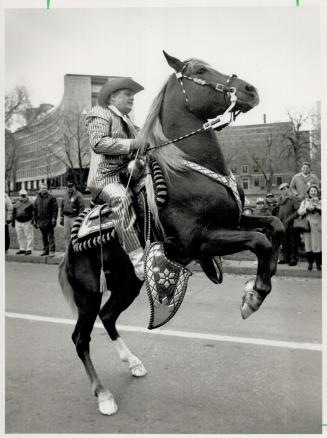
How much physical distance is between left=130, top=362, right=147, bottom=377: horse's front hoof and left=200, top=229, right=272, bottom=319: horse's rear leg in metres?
1.46

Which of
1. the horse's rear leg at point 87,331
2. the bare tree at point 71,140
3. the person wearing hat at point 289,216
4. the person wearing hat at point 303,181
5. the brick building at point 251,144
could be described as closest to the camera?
the horse's rear leg at point 87,331

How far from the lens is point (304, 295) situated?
262 inches

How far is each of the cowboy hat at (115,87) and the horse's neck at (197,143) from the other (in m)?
0.41

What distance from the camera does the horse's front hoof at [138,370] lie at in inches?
149

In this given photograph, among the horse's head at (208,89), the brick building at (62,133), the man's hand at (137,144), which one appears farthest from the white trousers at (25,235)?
the horse's head at (208,89)

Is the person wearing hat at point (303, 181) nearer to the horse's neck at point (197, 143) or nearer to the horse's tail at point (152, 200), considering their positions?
the horse's neck at point (197, 143)

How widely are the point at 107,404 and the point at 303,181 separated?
531 centimetres

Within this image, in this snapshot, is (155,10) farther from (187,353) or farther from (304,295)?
(304,295)

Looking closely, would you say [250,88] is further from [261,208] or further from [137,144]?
[261,208]

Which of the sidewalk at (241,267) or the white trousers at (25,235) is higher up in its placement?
the white trousers at (25,235)

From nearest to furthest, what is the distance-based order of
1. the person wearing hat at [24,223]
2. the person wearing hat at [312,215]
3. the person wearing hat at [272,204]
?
the person wearing hat at [312,215], the person wearing hat at [272,204], the person wearing hat at [24,223]

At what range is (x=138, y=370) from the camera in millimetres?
3797
